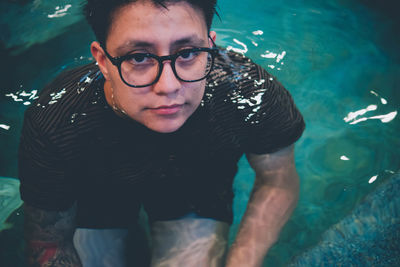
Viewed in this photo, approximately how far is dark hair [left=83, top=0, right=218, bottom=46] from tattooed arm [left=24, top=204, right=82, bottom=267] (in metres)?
0.83

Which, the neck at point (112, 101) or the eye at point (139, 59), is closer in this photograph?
the eye at point (139, 59)

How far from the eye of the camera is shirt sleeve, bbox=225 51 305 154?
1.48 meters

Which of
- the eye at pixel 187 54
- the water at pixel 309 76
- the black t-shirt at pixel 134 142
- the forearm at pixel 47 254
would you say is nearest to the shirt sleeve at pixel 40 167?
the black t-shirt at pixel 134 142

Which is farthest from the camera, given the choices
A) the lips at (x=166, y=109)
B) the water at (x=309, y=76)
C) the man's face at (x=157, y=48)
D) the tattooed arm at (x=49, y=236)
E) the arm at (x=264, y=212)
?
the water at (x=309, y=76)

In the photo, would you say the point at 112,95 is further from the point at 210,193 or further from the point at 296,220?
the point at 296,220

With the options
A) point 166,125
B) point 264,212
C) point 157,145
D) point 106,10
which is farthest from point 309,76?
point 106,10

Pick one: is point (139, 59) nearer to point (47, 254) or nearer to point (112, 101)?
point (112, 101)

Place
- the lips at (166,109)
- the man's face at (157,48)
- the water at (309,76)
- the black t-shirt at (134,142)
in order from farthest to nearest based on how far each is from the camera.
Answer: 1. the water at (309,76)
2. the black t-shirt at (134,142)
3. the lips at (166,109)
4. the man's face at (157,48)

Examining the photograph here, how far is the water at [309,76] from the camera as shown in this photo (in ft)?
7.98

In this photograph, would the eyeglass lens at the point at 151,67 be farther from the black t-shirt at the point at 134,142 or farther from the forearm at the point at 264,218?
the forearm at the point at 264,218

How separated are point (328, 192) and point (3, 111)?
9.37 ft

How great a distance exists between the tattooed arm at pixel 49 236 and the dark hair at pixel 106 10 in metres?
0.83

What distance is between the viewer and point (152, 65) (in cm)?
117

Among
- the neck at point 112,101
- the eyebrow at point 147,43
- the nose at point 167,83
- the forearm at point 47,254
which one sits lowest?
the forearm at point 47,254
